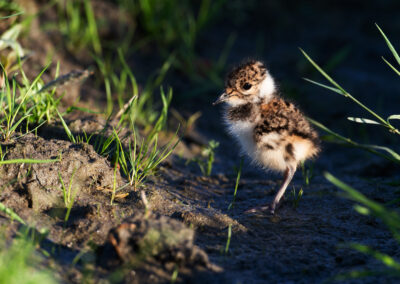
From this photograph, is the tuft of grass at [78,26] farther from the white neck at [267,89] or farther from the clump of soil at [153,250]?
the clump of soil at [153,250]

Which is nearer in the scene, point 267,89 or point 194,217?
point 194,217

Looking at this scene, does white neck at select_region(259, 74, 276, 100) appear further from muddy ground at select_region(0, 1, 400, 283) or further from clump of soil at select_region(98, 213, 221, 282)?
clump of soil at select_region(98, 213, 221, 282)

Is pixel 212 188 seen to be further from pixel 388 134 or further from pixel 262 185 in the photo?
pixel 388 134

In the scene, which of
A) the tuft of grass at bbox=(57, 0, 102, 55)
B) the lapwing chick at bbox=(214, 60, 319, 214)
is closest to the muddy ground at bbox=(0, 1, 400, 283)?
the lapwing chick at bbox=(214, 60, 319, 214)

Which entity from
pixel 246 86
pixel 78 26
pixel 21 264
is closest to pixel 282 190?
pixel 246 86

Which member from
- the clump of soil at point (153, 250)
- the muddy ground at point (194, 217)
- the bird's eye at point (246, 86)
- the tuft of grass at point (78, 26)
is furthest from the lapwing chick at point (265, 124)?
the tuft of grass at point (78, 26)

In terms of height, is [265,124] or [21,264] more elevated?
[265,124]

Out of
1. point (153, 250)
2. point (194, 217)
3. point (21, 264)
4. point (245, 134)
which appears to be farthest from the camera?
point (245, 134)

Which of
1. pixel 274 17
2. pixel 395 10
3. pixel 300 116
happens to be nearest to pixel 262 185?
pixel 300 116

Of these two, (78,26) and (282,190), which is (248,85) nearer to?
(282,190)

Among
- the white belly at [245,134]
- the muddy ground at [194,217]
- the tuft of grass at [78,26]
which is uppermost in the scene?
the tuft of grass at [78,26]
